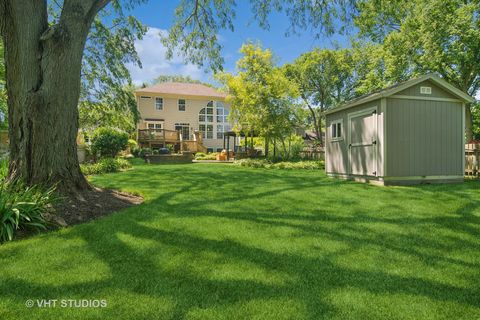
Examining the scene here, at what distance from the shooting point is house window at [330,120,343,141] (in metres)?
10.0

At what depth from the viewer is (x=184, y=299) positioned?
2082 millimetres

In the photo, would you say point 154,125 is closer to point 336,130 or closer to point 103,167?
point 103,167

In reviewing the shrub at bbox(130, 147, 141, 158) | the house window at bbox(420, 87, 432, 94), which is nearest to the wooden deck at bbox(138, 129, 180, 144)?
the shrub at bbox(130, 147, 141, 158)

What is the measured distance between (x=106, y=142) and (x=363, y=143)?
11.8 meters

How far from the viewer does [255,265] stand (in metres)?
2.67

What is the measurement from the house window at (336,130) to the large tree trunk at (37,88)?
26.5 ft

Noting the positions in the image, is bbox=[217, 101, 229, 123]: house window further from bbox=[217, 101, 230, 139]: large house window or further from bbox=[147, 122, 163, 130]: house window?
bbox=[147, 122, 163, 130]: house window

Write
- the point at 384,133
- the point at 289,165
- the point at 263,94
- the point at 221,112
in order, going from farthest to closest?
1. the point at 221,112
2. the point at 263,94
3. the point at 289,165
4. the point at 384,133

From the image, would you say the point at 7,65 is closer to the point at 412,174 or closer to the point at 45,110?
→ the point at 45,110

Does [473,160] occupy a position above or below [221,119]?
below

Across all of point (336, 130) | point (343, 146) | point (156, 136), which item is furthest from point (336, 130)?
point (156, 136)

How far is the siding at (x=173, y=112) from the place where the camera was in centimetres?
2855

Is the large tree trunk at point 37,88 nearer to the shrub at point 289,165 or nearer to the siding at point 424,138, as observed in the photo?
the siding at point 424,138

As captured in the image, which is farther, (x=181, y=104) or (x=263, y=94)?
(x=181, y=104)
